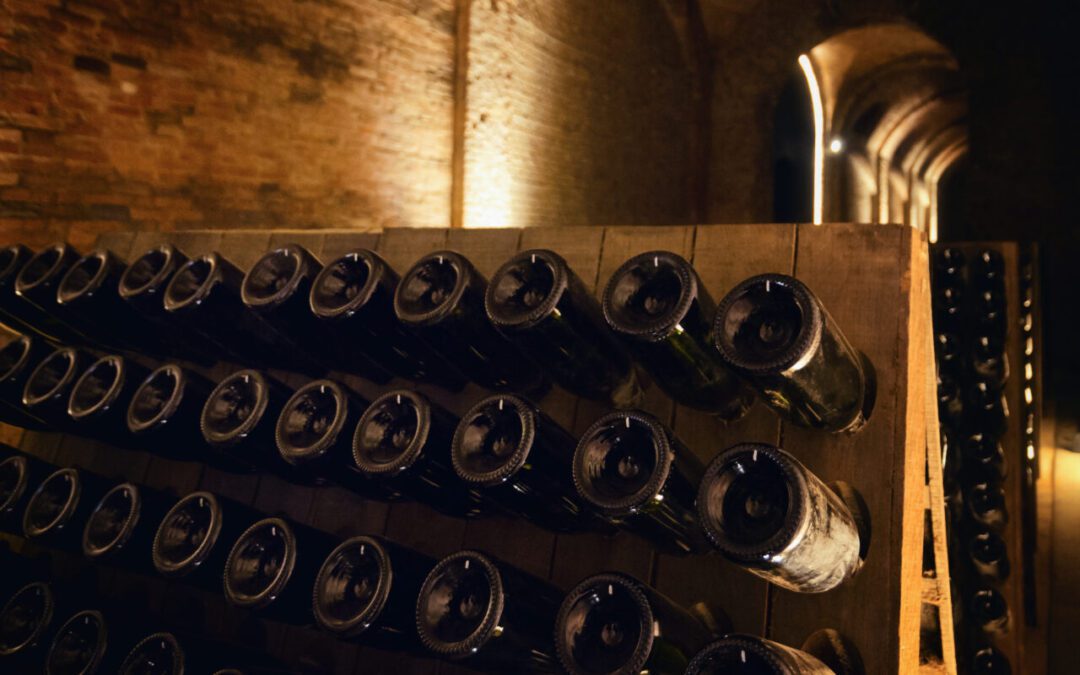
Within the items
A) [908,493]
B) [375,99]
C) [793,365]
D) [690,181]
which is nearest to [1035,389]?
[908,493]

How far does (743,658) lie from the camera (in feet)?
3.36

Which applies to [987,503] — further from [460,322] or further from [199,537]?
[199,537]

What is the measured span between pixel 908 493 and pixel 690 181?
28.8 feet

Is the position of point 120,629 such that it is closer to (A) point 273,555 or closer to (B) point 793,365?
(A) point 273,555

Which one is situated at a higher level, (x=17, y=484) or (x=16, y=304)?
(x=16, y=304)

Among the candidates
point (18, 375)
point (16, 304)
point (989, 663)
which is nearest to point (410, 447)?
point (18, 375)

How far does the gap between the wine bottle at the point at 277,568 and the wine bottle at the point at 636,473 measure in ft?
2.25

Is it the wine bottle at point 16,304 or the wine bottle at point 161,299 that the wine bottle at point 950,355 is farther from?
the wine bottle at point 16,304

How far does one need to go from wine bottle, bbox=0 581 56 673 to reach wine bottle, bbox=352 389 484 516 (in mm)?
953

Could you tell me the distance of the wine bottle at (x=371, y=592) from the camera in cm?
136

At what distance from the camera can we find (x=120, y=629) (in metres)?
1.73

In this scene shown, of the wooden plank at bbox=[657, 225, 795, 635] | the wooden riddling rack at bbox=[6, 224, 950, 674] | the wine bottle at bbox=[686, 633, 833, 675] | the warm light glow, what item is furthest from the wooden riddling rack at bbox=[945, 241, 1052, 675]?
the warm light glow

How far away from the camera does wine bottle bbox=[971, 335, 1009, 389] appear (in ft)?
13.7

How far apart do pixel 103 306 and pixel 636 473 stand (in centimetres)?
177
